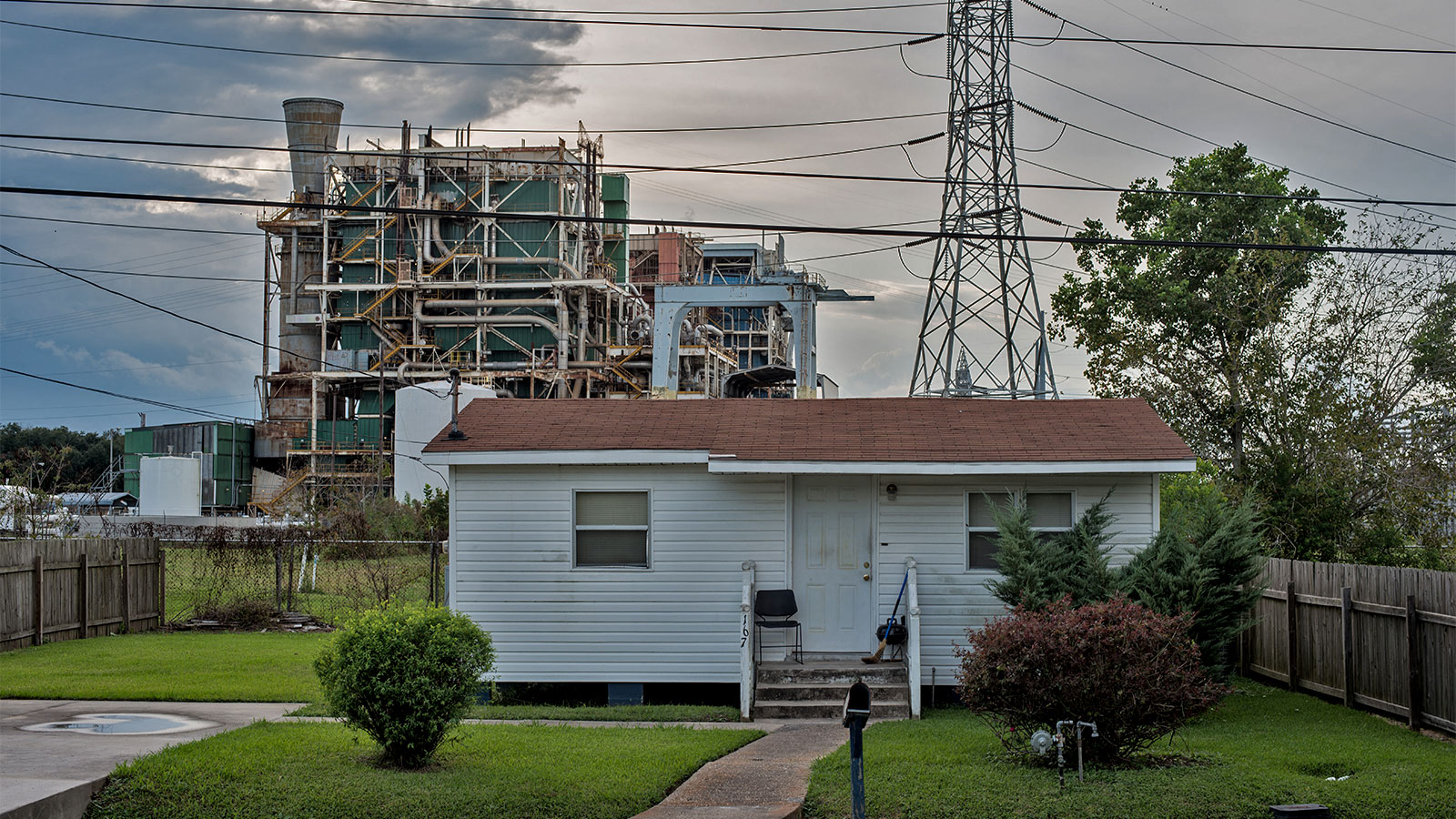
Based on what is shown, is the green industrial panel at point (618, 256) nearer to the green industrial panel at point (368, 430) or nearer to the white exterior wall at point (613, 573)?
the green industrial panel at point (368, 430)

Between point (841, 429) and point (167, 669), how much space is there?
9763 millimetres

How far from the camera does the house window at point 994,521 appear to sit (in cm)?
1541

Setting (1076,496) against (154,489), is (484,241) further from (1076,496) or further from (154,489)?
(1076,496)

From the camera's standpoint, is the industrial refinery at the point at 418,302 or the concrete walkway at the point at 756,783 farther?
the industrial refinery at the point at 418,302

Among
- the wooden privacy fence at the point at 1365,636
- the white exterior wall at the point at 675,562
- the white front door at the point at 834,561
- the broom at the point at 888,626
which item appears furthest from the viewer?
the white front door at the point at 834,561

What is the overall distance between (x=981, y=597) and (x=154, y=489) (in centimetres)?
4367

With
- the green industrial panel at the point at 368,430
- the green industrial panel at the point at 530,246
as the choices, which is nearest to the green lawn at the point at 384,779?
the green industrial panel at the point at 530,246

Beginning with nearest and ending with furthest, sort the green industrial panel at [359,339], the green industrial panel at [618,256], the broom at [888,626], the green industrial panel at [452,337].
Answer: the broom at [888,626] < the green industrial panel at [452,337] < the green industrial panel at [359,339] < the green industrial panel at [618,256]

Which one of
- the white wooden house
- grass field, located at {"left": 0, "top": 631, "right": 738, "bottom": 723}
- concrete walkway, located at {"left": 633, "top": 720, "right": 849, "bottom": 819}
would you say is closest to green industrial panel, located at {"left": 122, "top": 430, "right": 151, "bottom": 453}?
grass field, located at {"left": 0, "top": 631, "right": 738, "bottom": 723}

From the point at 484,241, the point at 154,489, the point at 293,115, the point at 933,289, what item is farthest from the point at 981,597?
→ the point at 293,115

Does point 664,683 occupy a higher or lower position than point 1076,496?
lower

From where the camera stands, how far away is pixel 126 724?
1247cm

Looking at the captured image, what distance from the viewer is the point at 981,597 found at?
1536 cm

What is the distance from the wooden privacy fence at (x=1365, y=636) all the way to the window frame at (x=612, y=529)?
8.25 meters
